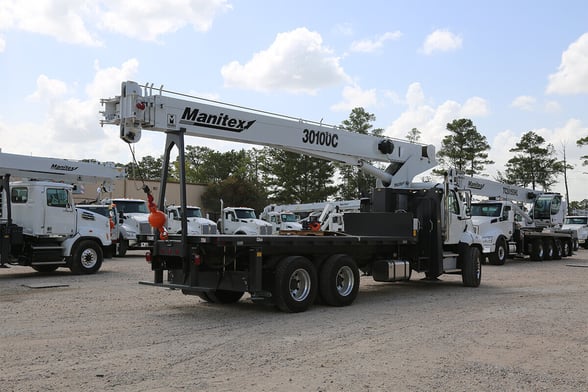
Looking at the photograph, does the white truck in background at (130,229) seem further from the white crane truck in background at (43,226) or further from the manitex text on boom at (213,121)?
the manitex text on boom at (213,121)

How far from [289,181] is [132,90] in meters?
→ 55.0

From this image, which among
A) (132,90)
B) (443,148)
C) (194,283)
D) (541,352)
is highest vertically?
(443,148)

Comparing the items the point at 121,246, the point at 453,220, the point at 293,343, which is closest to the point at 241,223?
the point at 121,246

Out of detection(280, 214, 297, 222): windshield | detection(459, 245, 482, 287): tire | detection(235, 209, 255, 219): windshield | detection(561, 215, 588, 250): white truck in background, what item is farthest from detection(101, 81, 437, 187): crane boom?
detection(561, 215, 588, 250): white truck in background

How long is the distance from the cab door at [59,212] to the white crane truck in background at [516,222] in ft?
39.4

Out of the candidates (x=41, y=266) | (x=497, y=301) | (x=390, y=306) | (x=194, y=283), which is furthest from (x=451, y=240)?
(x=41, y=266)

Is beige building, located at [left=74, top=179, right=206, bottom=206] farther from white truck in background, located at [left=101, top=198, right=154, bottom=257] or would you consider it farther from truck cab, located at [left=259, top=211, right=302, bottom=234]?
white truck in background, located at [left=101, top=198, right=154, bottom=257]

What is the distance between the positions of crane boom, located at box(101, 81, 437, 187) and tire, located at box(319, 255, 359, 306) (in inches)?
107

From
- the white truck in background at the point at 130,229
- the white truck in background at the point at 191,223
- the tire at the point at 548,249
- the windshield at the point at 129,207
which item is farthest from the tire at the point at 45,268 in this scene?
the tire at the point at 548,249

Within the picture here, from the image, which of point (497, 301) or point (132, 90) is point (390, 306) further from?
point (132, 90)

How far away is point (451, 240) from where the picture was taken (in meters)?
14.2

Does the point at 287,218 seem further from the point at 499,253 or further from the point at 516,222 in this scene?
the point at 499,253

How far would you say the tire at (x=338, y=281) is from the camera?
10.8 metres

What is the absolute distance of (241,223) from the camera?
31359 mm
